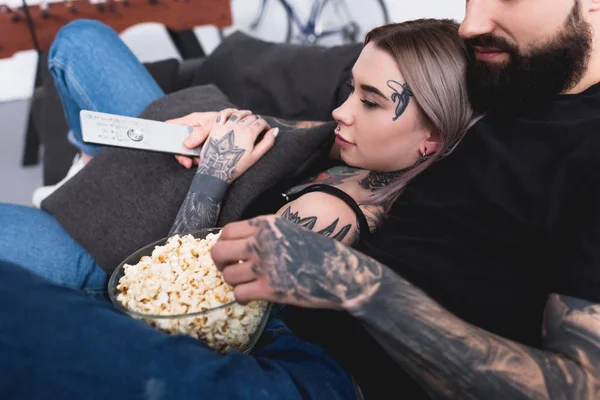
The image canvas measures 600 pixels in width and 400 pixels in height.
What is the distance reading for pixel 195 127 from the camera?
3.91 ft

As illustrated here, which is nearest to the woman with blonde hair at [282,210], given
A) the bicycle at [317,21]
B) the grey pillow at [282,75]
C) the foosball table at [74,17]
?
the grey pillow at [282,75]

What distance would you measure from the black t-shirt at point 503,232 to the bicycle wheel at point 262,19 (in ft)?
11.3

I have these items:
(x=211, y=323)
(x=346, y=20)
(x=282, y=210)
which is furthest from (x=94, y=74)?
(x=346, y=20)

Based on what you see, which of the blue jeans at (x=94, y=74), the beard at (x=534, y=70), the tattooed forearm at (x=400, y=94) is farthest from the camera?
the blue jeans at (x=94, y=74)

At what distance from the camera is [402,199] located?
965mm

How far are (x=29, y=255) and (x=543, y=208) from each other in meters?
1.08

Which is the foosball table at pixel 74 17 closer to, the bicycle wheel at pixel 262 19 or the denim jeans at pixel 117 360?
the bicycle wheel at pixel 262 19

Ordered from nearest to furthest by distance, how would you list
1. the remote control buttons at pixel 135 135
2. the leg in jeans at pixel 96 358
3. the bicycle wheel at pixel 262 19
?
the leg in jeans at pixel 96 358
the remote control buttons at pixel 135 135
the bicycle wheel at pixel 262 19

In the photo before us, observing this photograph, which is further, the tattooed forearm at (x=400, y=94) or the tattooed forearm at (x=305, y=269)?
the tattooed forearm at (x=400, y=94)

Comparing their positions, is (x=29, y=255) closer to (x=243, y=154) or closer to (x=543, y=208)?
(x=243, y=154)

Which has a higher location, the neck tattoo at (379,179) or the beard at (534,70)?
the beard at (534,70)

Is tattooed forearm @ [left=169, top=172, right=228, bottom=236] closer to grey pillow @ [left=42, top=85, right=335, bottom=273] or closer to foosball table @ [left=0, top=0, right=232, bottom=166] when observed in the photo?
grey pillow @ [left=42, top=85, right=335, bottom=273]

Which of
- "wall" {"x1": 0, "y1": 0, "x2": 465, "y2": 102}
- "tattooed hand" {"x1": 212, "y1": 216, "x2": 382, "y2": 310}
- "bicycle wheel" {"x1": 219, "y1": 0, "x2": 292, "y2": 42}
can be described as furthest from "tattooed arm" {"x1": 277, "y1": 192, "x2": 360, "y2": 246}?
"bicycle wheel" {"x1": 219, "y1": 0, "x2": 292, "y2": 42}

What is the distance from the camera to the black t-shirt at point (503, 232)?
733 mm
